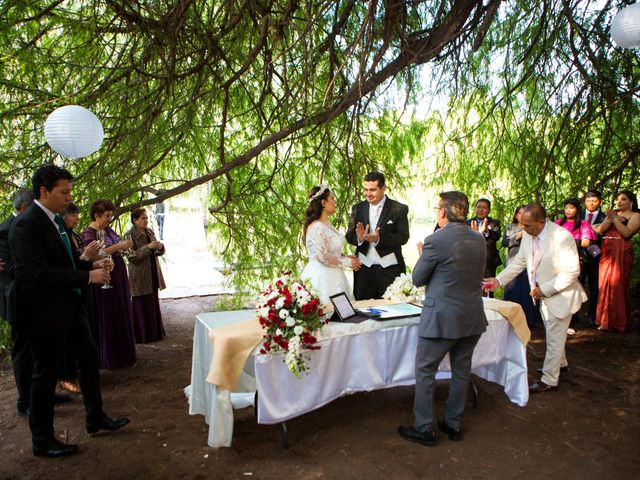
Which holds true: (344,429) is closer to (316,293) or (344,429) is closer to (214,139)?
(316,293)

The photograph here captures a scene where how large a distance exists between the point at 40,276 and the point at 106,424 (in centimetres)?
130

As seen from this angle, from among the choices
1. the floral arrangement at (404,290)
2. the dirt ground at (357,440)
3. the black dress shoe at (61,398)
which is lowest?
the dirt ground at (357,440)

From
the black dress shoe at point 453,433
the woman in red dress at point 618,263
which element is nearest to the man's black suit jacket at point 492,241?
the woman in red dress at point 618,263

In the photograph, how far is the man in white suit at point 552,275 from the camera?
4.11 metres

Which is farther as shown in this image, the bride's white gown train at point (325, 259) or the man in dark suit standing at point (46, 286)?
the bride's white gown train at point (325, 259)

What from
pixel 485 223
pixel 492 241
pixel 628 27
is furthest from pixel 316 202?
pixel 492 241

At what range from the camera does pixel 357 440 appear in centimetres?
354

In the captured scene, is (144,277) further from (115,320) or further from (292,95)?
(292,95)

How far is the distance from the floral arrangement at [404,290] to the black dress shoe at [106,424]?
2.36 meters

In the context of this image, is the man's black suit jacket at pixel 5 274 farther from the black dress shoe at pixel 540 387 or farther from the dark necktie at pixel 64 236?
the black dress shoe at pixel 540 387

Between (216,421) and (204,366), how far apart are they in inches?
20.3

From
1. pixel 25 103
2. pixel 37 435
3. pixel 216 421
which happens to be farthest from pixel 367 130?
pixel 37 435

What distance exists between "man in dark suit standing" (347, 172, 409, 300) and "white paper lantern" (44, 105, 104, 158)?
239cm

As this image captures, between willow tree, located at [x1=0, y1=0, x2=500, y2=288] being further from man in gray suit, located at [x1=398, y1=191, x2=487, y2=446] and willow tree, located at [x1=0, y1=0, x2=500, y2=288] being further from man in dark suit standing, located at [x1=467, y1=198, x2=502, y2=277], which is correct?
man in dark suit standing, located at [x1=467, y1=198, x2=502, y2=277]
